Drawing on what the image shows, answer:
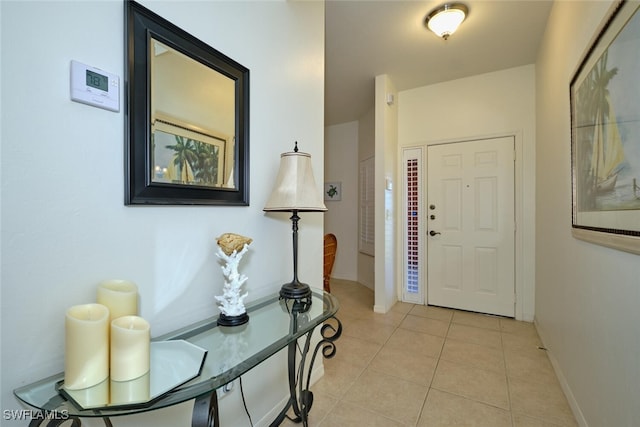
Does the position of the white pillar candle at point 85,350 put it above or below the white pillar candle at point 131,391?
above

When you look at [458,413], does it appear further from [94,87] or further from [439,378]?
[94,87]

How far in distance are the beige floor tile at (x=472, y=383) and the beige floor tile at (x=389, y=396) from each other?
189 mm

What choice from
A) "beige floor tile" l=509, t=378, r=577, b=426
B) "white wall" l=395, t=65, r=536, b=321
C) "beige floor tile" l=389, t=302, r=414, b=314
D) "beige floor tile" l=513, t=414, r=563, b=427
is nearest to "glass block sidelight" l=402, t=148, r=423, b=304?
"beige floor tile" l=389, t=302, r=414, b=314

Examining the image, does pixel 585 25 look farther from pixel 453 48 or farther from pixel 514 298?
pixel 514 298

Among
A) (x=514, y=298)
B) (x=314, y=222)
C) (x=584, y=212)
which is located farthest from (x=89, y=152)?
(x=514, y=298)

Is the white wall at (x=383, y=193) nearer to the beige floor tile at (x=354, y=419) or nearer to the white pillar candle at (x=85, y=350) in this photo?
the beige floor tile at (x=354, y=419)

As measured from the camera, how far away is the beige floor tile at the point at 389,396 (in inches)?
61.8

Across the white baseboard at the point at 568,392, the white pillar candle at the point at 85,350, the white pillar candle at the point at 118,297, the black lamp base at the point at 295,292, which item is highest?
the white pillar candle at the point at 118,297

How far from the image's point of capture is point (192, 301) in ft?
3.56

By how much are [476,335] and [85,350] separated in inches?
114

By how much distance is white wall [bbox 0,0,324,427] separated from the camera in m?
0.66

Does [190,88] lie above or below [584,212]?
above

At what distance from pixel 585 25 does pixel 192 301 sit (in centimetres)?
239

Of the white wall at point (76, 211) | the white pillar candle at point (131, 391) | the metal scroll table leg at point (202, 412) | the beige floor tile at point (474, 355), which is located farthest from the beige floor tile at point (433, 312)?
the white pillar candle at point (131, 391)
